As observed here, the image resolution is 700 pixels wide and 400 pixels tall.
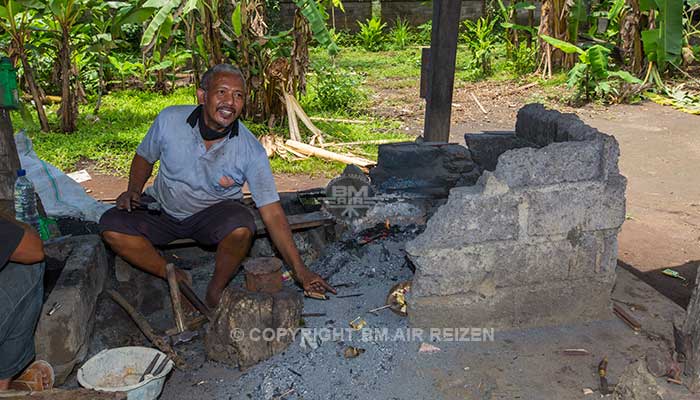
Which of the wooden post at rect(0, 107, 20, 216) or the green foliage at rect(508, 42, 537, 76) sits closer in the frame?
the wooden post at rect(0, 107, 20, 216)

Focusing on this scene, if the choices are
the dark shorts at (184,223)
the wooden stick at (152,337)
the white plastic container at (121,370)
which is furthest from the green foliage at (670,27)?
the white plastic container at (121,370)

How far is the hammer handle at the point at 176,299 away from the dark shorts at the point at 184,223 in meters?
0.31

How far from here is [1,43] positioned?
786cm

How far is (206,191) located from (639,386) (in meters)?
2.53

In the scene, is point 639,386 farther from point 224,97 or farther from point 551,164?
point 224,97

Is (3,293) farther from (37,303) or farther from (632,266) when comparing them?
(632,266)

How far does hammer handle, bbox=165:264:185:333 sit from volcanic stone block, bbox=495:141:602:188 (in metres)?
1.82

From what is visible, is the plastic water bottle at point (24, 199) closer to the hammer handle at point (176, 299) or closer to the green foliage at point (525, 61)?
the hammer handle at point (176, 299)

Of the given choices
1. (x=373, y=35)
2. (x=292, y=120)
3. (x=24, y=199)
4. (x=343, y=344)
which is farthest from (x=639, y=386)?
(x=373, y=35)

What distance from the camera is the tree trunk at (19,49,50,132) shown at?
7.49m

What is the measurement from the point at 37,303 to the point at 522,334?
7.92 feet

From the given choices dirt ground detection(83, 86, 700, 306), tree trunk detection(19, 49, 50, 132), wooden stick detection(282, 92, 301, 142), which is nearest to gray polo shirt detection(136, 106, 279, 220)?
dirt ground detection(83, 86, 700, 306)

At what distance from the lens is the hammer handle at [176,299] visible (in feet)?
11.7

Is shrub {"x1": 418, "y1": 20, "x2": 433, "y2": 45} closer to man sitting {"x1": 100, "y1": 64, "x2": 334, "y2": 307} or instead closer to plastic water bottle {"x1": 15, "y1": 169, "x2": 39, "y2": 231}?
man sitting {"x1": 100, "y1": 64, "x2": 334, "y2": 307}
